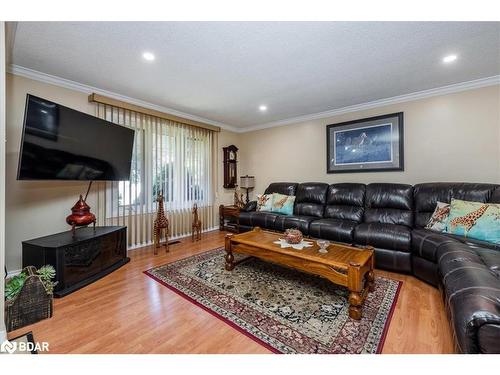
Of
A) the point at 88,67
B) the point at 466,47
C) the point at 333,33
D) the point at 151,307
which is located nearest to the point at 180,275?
the point at 151,307

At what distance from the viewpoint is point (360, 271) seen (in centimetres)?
173

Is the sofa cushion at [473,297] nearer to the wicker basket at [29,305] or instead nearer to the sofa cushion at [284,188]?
the sofa cushion at [284,188]

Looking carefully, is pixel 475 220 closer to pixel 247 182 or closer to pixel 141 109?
pixel 247 182

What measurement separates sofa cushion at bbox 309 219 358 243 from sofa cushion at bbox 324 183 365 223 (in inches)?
9.0

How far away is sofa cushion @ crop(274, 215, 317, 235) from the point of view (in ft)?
10.8

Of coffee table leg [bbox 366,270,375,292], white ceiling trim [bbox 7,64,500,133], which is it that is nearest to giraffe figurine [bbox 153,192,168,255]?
white ceiling trim [bbox 7,64,500,133]

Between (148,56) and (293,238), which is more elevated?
(148,56)

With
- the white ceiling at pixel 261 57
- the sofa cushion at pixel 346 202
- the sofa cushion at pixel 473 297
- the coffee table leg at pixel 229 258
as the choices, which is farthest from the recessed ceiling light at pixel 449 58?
the coffee table leg at pixel 229 258

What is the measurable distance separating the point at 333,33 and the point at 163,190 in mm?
3288

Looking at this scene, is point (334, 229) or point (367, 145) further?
Result: point (367, 145)

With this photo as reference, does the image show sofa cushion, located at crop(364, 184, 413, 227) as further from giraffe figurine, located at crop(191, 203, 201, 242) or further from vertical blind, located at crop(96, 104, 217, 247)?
vertical blind, located at crop(96, 104, 217, 247)

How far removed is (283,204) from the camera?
3.95 metres

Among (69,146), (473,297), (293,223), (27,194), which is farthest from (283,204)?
(27,194)

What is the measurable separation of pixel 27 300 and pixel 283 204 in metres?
3.27
